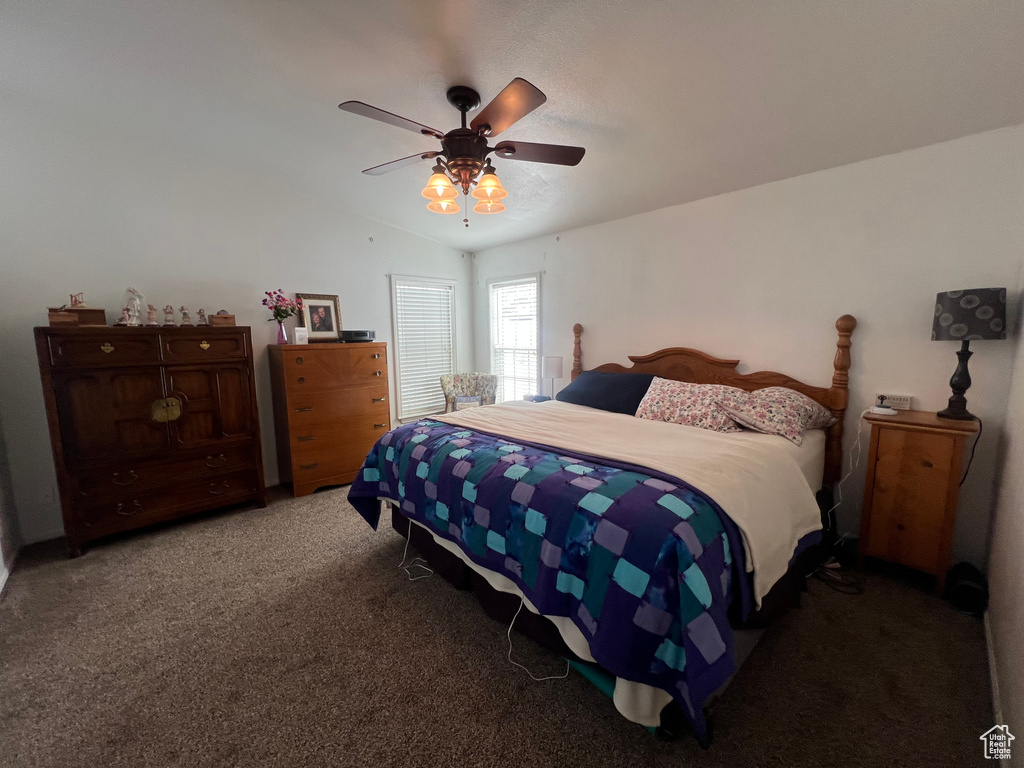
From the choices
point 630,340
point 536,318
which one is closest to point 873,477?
point 630,340

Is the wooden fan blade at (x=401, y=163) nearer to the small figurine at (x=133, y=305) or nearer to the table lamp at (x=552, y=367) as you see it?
the small figurine at (x=133, y=305)

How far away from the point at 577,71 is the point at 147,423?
3.42m

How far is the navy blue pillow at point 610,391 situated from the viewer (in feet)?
10.0

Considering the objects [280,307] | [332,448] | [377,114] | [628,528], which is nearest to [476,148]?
[377,114]

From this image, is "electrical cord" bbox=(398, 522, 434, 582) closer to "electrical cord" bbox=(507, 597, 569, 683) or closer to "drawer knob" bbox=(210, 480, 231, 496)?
"electrical cord" bbox=(507, 597, 569, 683)

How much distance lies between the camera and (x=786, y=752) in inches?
50.9

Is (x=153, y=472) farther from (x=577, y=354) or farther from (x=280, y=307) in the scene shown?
(x=577, y=354)

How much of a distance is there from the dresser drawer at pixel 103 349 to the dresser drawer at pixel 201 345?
0.23ft

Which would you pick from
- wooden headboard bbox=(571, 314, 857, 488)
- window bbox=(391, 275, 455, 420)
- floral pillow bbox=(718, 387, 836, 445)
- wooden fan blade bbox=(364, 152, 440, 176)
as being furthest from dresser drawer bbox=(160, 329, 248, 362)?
floral pillow bbox=(718, 387, 836, 445)

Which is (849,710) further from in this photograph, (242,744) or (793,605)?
(242,744)

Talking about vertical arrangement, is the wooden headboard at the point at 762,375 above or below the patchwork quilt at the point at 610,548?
above

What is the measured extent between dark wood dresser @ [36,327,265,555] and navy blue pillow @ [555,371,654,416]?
2.62 metres

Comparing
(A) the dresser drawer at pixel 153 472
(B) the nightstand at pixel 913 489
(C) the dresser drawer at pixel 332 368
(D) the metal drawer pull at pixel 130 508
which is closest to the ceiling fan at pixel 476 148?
(C) the dresser drawer at pixel 332 368

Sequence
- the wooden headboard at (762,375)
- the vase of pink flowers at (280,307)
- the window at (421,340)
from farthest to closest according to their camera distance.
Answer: the window at (421,340) → the vase of pink flowers at (280,307) → the wooden headboard at (762,375)
